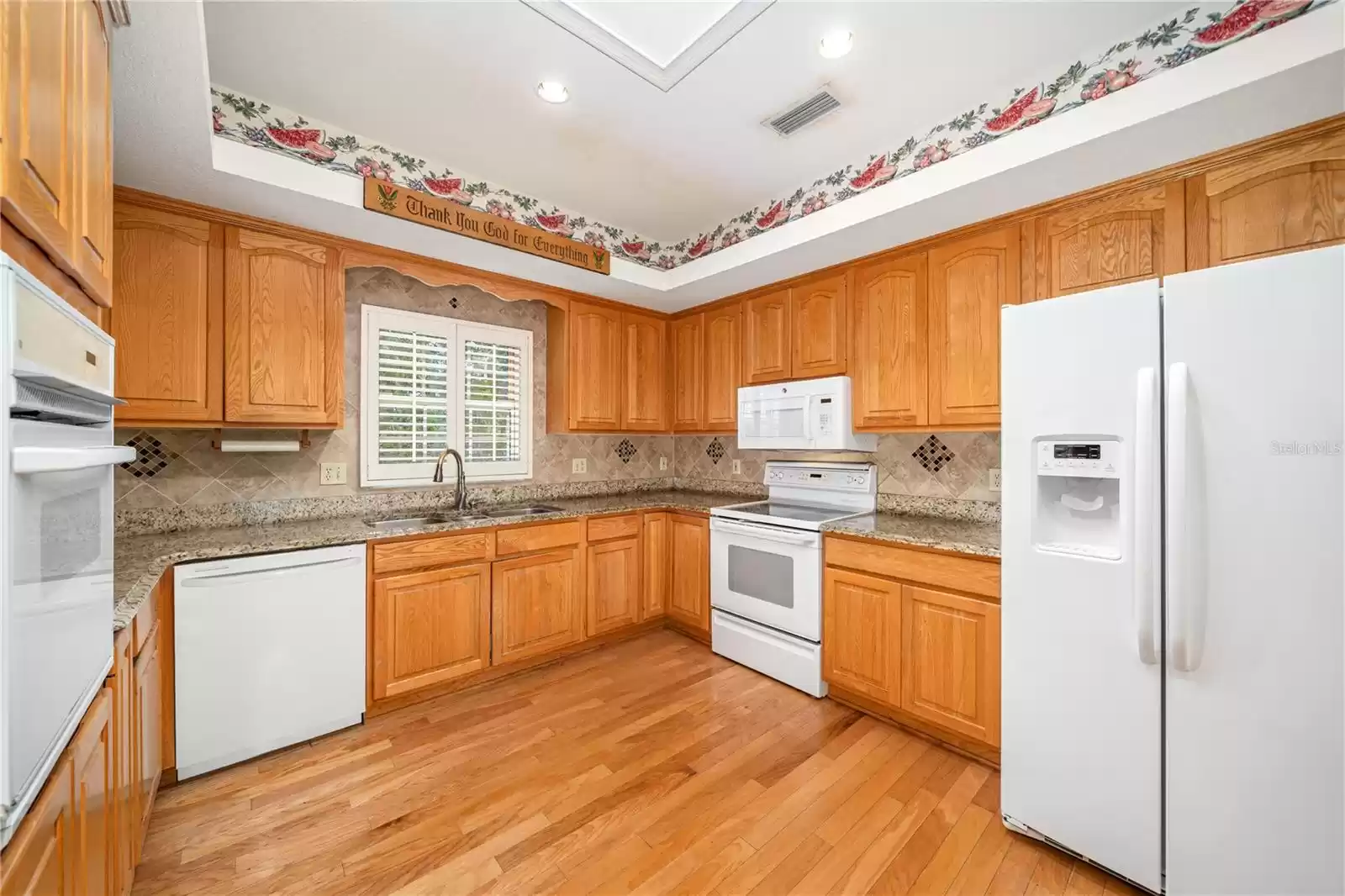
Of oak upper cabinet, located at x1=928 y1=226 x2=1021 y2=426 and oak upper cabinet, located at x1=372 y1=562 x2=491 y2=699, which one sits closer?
oak upper cabinet, located at x1=928 y1=226 x2=1021 y2=426

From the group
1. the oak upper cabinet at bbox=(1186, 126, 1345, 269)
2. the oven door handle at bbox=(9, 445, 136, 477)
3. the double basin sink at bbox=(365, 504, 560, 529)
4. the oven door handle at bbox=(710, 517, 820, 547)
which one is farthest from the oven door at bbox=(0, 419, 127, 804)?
the oak upper cabinet at bbox=(1186, 126, 1345, 269)

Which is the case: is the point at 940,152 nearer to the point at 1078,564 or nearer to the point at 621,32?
the point at 621,32

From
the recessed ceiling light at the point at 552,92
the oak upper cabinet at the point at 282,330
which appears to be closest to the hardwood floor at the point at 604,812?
the oak upper cabinet at the point at 282,330

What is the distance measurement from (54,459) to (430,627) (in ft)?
6.84

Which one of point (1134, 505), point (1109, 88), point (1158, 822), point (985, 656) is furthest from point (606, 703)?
point (1109, 88)

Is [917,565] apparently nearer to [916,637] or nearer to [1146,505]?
[916,637]

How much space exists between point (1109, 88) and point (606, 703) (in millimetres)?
3210

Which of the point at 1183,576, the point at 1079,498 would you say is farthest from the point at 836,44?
the point at 1183,576

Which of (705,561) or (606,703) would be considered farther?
(705,561)

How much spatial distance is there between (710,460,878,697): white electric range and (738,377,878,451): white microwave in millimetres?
341

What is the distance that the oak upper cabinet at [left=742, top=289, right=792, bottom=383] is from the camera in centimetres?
331

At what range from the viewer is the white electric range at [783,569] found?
2771 millimetres

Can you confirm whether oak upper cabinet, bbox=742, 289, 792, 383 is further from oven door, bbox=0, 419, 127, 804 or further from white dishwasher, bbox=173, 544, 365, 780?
oven door, bbox=0, 419, 127, 804

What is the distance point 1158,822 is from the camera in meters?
1.52
